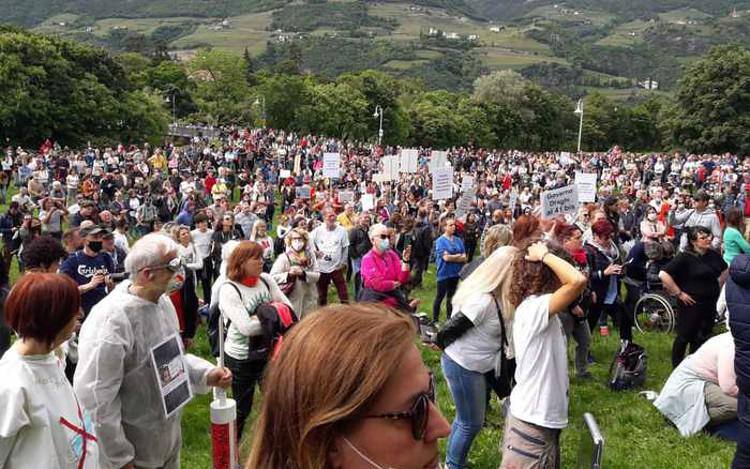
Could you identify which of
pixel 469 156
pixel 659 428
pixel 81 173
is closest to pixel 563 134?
pixel 469 156

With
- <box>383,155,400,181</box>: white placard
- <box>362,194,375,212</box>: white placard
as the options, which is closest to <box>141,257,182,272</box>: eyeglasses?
<box>362,194,375,212</box>: white placard

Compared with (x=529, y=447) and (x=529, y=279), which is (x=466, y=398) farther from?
(x=529, y=279)

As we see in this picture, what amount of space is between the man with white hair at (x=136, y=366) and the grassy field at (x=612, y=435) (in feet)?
6.28

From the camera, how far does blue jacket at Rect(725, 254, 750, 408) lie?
3.98 meters

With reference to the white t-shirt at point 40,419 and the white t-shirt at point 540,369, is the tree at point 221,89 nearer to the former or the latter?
the white t-shirt at point 540,369

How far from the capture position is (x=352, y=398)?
142 centimetres

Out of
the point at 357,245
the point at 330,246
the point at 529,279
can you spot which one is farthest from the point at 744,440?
the point at 357,245

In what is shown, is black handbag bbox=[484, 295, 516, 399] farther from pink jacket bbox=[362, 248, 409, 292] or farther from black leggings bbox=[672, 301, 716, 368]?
black leggings bbox=[672, 301, 716, 368]

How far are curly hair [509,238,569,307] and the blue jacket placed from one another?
3.63ft

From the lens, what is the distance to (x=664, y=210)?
51.5ft

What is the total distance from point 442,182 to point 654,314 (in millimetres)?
6805

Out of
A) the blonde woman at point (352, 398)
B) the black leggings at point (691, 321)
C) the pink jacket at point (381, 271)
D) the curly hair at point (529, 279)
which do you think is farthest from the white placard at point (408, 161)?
the blonde woman at point (352, 398)

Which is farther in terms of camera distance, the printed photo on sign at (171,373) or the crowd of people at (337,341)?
the printed photo on sign at (171,373)

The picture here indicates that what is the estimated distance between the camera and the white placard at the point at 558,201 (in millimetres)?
8539
